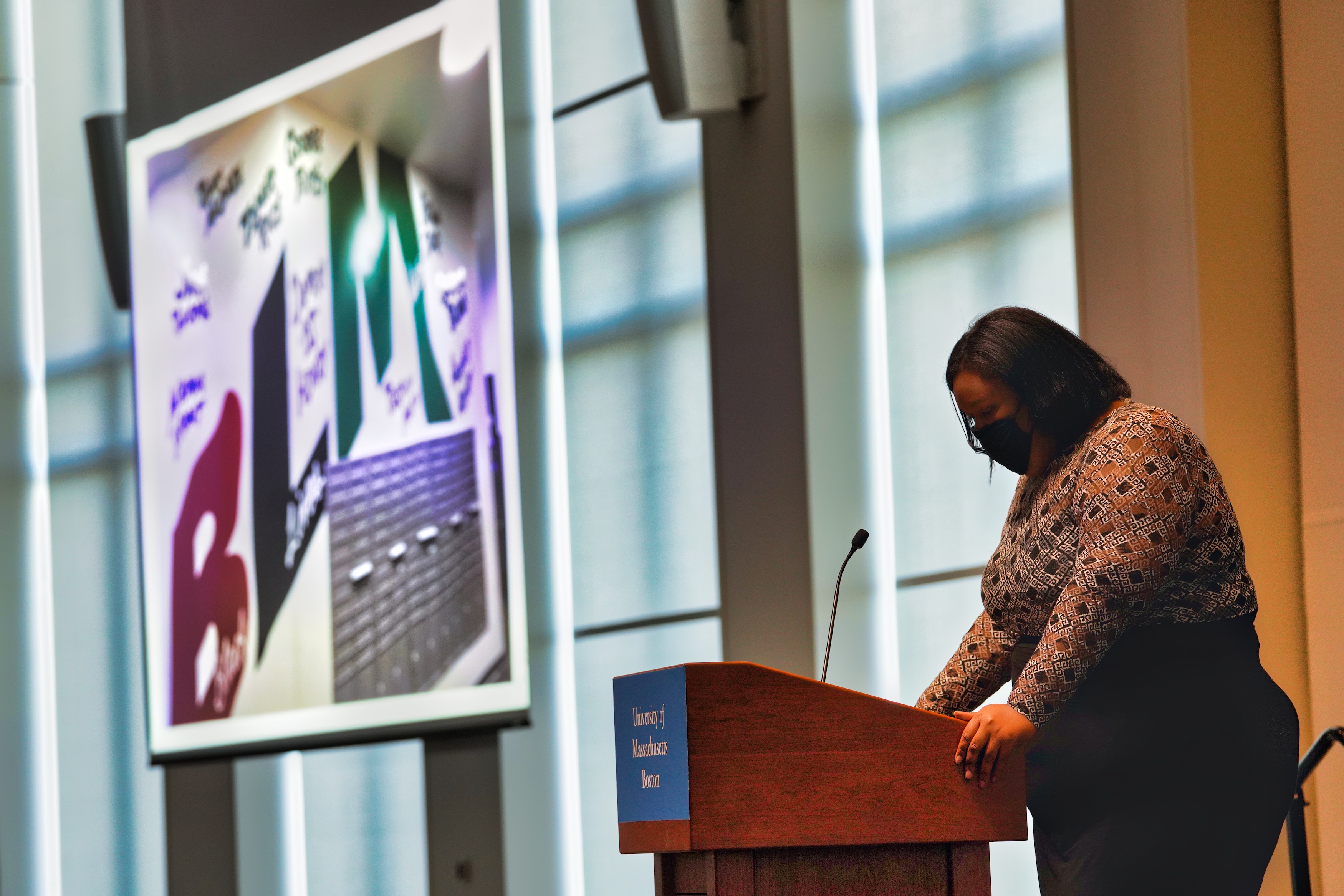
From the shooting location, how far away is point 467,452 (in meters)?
4.64

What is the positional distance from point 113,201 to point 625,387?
91.5 inches

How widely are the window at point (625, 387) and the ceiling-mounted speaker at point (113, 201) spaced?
183 cm

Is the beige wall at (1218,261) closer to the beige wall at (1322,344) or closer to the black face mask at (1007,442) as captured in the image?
the beige wall at (1322,344)

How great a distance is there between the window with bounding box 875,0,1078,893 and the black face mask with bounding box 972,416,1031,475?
1.81 meters

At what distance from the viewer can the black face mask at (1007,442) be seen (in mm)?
2039

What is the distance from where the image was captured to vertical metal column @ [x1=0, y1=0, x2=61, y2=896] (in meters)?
7.18

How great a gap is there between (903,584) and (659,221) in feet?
5.59

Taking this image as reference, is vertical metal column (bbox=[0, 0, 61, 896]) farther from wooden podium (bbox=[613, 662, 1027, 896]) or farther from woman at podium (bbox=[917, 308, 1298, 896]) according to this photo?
woman at podium (bbox=[917, 308, 1298, 896])

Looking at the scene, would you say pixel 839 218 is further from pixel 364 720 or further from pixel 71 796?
pixel 71 796
